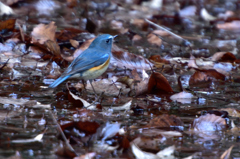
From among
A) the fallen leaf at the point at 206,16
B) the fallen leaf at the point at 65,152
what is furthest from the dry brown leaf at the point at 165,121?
the fallen leaf at the point at 206,16

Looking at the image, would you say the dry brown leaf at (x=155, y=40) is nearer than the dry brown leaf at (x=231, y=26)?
Yes

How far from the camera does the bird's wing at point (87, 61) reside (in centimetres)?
482

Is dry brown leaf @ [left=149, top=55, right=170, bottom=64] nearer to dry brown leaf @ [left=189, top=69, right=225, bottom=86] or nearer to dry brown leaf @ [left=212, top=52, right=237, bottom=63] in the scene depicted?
dry brown leaf @ [left=189, top=69, right=225, bottom=86]

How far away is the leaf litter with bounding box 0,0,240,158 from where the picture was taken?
9.58 feet

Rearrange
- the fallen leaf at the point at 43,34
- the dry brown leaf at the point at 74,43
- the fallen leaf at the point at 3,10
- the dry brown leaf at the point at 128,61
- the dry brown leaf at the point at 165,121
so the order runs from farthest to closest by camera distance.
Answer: the fallen leaf at the point at 3,10, the dry brown leaf at the point at 74,43, the fallen leaf at the point at 43,34, the dry brown leaf at the point at 128,61, the dry brown leaf at the point at 165,121

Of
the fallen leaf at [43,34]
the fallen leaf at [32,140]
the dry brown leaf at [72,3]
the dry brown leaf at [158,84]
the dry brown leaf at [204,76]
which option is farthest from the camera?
the dry brown leaf at [72,3]

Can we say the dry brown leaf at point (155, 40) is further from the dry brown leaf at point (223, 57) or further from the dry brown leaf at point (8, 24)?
the dry brown leaf at point (8, 24)

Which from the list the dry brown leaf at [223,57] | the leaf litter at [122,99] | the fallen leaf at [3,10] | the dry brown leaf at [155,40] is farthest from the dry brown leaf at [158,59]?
the fallen leaf at [3,10]

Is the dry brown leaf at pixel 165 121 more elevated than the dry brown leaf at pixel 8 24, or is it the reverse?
the dry brown leaf at pixel 165 121

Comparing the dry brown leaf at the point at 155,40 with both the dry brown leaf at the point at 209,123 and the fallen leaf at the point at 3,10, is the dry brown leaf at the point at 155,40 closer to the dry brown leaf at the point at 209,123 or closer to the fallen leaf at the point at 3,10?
the fallen leaf at the point at 3,10

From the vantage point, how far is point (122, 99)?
4.39 metres

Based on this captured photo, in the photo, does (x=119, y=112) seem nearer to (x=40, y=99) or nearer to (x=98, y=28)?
(x=40, y=99)

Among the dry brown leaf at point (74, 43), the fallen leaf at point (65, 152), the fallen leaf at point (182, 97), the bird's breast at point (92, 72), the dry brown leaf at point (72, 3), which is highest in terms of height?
the fallen leaf at point (65, 152)

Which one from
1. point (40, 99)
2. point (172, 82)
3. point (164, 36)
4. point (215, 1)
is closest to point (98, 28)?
point (164, 36)
